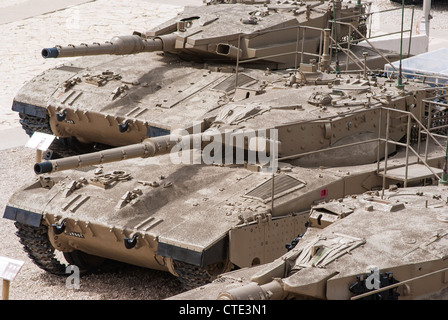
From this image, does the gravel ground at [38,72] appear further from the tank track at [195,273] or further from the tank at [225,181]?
the tank track at [195,273]

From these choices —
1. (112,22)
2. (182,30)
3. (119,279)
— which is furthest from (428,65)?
(112,22)

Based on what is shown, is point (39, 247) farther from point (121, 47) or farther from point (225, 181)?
point (121, 47)

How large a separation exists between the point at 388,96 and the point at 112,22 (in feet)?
67.1

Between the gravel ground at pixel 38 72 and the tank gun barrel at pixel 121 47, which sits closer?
the gravel ground at pixel 38 72

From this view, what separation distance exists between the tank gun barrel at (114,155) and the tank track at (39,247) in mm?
1692

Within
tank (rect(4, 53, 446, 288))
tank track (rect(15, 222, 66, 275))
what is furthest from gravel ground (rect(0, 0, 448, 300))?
tank (rect(4, 53, 446, 288))

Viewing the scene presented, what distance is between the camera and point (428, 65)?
26.2 meters

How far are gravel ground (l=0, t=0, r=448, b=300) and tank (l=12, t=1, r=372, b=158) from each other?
7.03 ft

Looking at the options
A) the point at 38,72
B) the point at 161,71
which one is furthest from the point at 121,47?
the point at 38,72

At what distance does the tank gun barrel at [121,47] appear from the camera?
72.0 ft

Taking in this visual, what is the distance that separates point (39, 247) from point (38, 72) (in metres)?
15.1

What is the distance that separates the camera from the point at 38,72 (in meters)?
32.5

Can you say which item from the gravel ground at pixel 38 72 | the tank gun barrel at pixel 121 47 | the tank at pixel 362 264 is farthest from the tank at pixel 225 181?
the tank gun barrel at pixel 121 47

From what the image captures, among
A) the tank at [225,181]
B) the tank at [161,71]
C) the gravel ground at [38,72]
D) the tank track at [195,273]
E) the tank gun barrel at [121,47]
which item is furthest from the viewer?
the tank gun barrel at [121,47]
